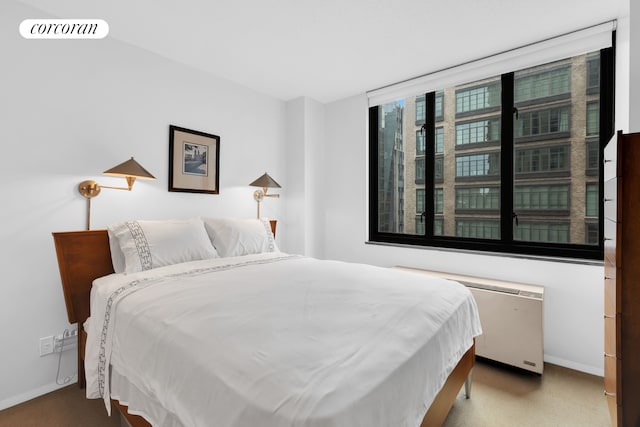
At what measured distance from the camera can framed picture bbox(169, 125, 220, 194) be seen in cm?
268

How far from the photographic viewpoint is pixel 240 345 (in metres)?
1.01

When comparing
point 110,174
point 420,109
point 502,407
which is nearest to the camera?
point 502,407

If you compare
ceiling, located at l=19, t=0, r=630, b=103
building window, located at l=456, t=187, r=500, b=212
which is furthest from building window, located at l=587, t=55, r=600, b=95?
building window, located at l=456, t=187, r=500, b=212

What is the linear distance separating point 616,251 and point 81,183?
3105 millimetres

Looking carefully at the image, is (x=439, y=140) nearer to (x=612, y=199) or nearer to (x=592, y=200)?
(x=592, y=200)

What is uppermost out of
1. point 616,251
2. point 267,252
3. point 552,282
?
point 616,251

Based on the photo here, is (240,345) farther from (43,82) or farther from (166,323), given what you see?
(43,82)

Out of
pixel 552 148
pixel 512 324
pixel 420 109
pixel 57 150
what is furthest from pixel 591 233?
pixel 57 150

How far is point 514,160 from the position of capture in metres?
2.69

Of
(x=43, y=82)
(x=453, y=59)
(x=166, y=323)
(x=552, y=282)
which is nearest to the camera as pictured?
(x=166, y=323)

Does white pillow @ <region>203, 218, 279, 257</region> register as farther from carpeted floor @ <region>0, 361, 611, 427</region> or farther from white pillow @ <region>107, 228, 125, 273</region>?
carpeted floor @ <region>0, 361, 611, 427</region>

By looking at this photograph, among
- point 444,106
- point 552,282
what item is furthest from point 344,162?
point 552,282

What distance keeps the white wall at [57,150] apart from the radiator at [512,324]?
8.77ft

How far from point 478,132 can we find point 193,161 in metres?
2.73
